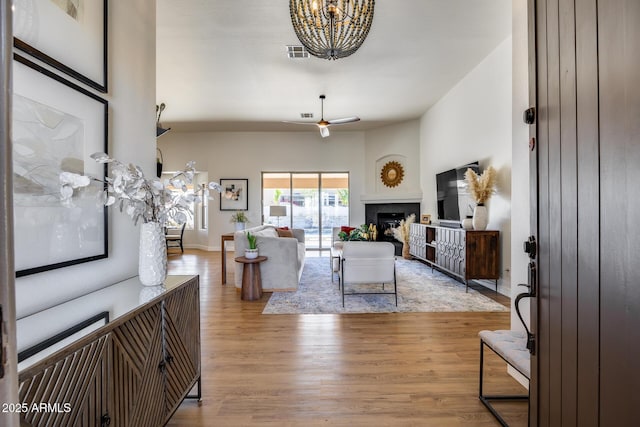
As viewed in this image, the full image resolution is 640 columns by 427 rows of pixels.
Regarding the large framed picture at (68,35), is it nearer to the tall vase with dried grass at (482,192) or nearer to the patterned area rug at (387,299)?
the patterned area rug at (387,299)

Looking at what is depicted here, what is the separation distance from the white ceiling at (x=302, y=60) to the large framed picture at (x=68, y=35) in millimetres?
2001

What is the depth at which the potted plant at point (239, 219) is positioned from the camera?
7.75m

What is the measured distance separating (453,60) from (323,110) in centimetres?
286

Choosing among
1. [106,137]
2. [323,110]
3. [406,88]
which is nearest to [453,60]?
[406,88]

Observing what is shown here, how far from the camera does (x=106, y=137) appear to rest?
1.57 metres

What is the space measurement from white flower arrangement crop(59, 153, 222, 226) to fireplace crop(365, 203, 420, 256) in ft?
21.1

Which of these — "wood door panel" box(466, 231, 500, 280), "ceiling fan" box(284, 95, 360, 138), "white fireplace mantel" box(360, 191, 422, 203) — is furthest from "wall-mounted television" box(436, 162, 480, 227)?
"ceiling fan" box(284, 95, 360, 138)

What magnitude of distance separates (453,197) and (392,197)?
2.38m

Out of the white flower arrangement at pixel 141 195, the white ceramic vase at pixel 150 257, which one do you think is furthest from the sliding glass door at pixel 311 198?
the white ceramic vase at pixel 150 257

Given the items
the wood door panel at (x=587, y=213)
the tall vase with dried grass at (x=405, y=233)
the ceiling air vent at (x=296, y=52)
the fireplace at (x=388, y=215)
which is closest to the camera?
the wood door panel at (x=587, y=213)

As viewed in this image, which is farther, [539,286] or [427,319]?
[427,319]

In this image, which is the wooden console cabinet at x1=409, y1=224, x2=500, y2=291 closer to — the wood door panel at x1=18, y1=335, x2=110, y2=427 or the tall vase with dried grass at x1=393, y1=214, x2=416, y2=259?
the tall vase with dried grass at x1=393, y1=214, x2=416, y2=259

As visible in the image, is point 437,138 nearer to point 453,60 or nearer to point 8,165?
point 453,60

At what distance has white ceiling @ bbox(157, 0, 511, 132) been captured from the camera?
329 centimetres
